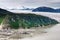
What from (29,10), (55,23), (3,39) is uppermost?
(29,10)

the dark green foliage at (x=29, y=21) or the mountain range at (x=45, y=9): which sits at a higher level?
the mountain range at (x=45, y=9)

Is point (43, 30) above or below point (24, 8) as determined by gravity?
below

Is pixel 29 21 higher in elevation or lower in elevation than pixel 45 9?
lower

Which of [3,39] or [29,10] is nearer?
[3,39]

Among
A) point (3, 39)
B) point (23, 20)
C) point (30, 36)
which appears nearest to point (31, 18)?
point (23, 20)

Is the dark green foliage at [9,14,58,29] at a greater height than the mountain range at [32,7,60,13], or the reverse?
the mountain range at [32,7,60,13]

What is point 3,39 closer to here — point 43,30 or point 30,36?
point 30,36

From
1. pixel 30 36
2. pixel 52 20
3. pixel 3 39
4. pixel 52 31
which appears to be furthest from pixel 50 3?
pixel 3 39
